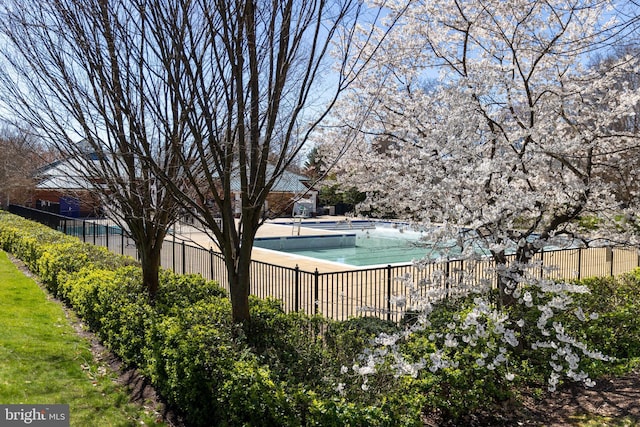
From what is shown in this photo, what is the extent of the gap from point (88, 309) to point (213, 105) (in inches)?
164

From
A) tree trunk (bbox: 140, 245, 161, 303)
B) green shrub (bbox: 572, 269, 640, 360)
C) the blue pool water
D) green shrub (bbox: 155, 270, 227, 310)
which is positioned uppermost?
tree trunk (bbox: 140, 245, 161, 303)

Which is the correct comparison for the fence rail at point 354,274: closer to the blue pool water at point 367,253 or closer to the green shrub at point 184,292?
the green shrub at point 184,292

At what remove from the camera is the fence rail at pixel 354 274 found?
5.05 meters

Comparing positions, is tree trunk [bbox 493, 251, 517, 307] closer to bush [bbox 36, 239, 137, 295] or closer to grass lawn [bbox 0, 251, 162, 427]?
grass lawn [bbox 0, 251, 162, 427]

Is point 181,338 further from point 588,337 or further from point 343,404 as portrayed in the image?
point 588,337

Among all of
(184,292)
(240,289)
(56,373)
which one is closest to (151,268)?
(184,292)

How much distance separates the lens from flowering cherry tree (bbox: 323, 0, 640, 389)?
4734 mm

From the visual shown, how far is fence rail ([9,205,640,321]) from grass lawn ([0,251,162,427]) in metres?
2.18

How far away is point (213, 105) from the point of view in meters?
4.94

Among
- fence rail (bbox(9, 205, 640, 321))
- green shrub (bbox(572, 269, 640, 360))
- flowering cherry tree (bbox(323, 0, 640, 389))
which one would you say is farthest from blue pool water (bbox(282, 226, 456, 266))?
green shrub (bbox(572, 269, 640, 360))

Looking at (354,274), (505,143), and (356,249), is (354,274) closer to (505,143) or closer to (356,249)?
(505,143)

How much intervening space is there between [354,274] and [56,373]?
771cm

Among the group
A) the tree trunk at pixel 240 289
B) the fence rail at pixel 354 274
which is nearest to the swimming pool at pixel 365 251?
the fence rail at pixel 354 274

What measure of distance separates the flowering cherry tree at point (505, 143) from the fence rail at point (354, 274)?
0.31m
